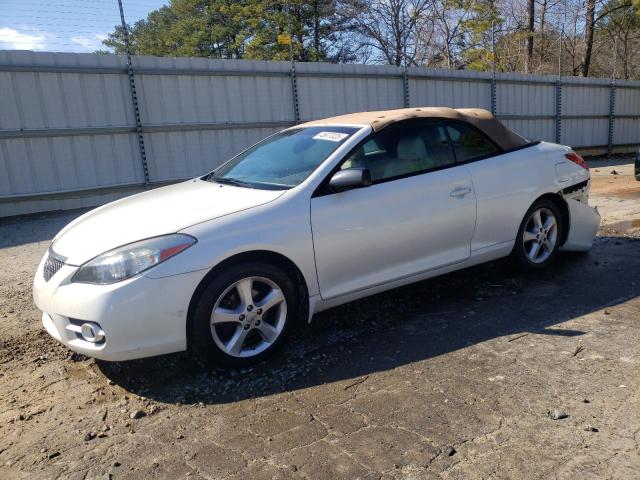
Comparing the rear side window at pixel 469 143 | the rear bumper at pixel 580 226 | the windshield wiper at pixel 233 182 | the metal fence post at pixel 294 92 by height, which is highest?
the metal fence post at pixel 294 92

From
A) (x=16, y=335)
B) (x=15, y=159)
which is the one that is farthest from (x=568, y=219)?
(x=15, y=159)

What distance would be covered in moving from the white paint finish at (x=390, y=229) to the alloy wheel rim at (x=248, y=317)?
367 millimetres

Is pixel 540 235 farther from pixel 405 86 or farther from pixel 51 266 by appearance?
pixel 405 86

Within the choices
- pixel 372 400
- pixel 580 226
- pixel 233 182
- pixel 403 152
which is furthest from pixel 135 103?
pixel 372 400

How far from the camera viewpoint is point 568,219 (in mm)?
5098

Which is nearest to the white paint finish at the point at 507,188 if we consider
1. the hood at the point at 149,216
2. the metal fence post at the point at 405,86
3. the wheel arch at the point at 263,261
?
the wheel arch at the point at 263,261

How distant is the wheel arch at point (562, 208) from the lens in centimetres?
489

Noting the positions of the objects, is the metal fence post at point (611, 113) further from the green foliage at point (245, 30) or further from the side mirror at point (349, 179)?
the side mirror at point (349, 179)

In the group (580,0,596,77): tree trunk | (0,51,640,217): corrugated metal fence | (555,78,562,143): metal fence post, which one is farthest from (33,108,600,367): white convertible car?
(580,0,596,77): tree trunk

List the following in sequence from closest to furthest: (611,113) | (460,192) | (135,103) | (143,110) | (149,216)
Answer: (149,216) < (460,192) < (135,103) < (143,110) < (611,113)

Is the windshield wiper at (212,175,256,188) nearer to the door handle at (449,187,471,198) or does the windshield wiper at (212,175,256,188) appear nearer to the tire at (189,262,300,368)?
the tire at (189,262,300,368)

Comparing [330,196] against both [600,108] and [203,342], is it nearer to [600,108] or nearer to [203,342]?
[203,342]

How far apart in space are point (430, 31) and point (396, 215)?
84.1ft

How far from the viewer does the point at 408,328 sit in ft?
12.8
